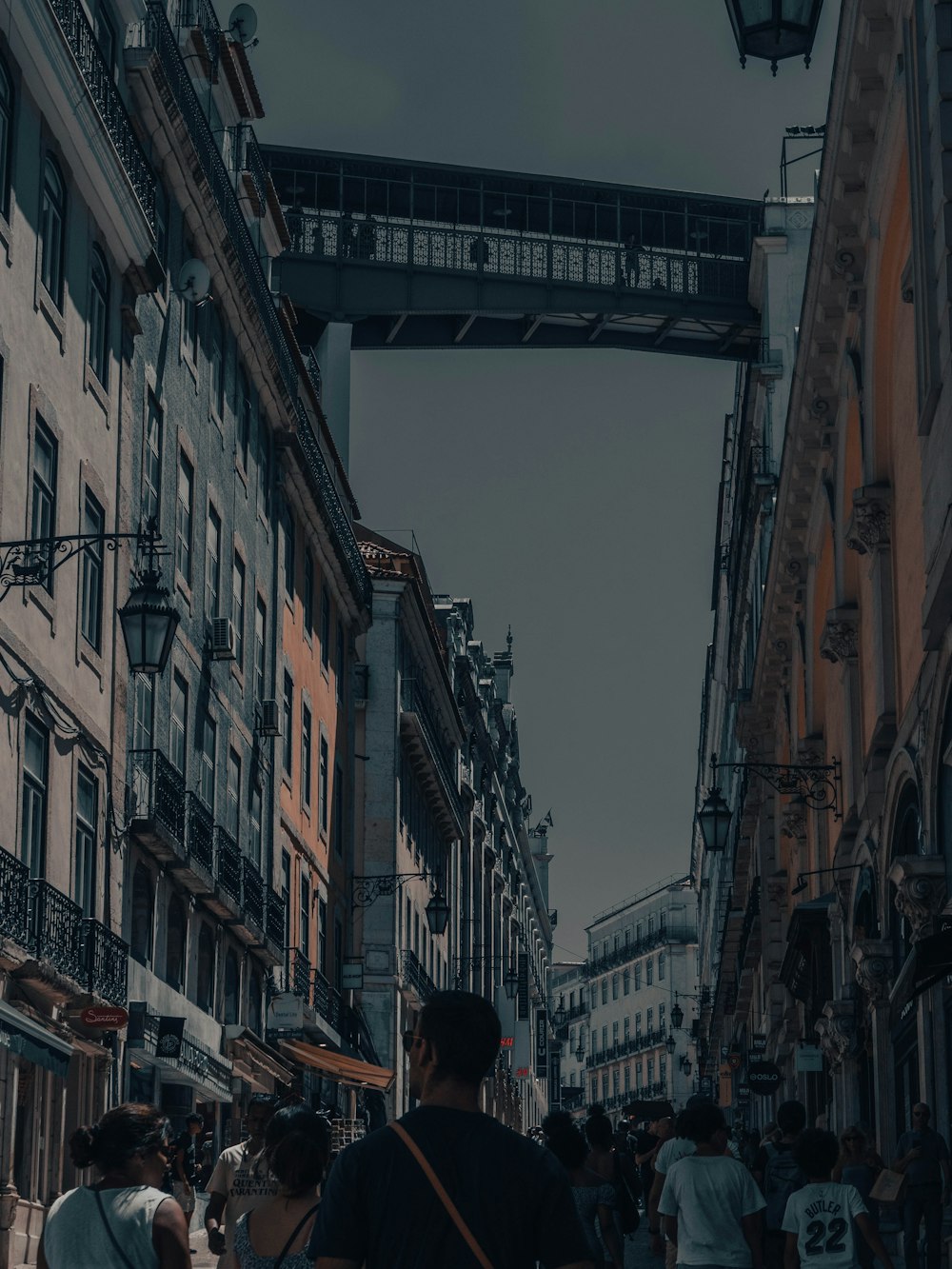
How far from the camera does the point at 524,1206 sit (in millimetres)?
5191

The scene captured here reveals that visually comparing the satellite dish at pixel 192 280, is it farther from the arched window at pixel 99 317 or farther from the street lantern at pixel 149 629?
the street lantern at pixel 149 629

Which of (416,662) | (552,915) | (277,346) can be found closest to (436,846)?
(416,662)

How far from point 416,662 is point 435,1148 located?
57.0 metres

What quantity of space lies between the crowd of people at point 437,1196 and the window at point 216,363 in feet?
80.0

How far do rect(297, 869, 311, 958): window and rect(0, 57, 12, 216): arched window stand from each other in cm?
2254

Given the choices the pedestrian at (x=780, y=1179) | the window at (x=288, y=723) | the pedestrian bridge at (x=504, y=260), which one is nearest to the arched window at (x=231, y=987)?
the window at (x=288, y=723)

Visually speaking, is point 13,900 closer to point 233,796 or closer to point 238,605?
point 233,796

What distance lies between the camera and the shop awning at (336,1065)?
131 ft

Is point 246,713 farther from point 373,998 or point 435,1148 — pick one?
point 435,1148

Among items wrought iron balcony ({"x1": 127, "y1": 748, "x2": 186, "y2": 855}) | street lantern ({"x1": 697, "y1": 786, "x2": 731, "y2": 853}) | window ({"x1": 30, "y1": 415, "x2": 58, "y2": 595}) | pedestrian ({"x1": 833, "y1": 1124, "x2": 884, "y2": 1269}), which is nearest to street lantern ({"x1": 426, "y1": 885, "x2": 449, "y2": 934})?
street lantern ({"x1": 697, "y1": 786, "x2": 731, "y2": 853})

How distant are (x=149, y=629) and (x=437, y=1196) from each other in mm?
17209

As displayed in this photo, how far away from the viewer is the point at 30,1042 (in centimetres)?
2027

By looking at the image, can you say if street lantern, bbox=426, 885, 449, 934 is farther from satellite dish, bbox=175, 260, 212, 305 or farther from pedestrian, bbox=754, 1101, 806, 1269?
pedestrian, bbox=754, 1101, 806, 1269

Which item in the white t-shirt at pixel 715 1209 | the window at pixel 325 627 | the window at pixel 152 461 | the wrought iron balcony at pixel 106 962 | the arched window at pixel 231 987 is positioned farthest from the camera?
the window at pixel 325 627
